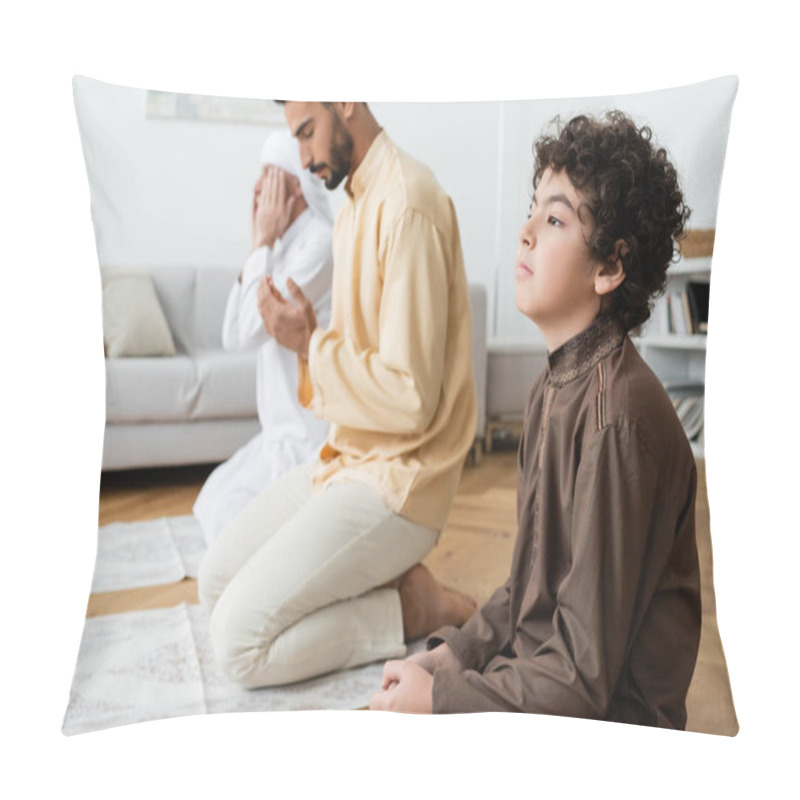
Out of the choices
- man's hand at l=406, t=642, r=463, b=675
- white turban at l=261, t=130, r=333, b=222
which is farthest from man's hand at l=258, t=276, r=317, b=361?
man's hand at l=406, t=642, r=463, b=675

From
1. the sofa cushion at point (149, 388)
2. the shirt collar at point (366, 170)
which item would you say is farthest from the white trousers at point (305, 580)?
the shirt collar at point (366, 170)

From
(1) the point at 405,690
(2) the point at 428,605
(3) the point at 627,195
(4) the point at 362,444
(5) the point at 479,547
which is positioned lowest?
(1) the point at 405,690

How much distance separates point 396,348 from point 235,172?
397 mm

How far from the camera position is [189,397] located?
181 centimetres

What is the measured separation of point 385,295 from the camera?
67.9 inches

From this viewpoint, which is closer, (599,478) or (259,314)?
(599,478)

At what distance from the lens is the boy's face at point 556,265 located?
5.43 feet

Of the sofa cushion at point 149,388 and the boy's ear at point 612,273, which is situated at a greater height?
the boy's ear at point 612,273

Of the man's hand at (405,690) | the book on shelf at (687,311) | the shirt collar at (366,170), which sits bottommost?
the man's hand at (405,690)

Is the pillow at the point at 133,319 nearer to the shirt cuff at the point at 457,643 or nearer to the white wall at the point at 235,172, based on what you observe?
the white wall at the point at 235,172

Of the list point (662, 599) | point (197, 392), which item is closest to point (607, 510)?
point (662, 599)

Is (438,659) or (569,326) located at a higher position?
(569,326)

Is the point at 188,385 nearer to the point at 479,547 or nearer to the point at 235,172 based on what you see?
the point at 235,172

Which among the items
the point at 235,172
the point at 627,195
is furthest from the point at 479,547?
the point at 235,172
